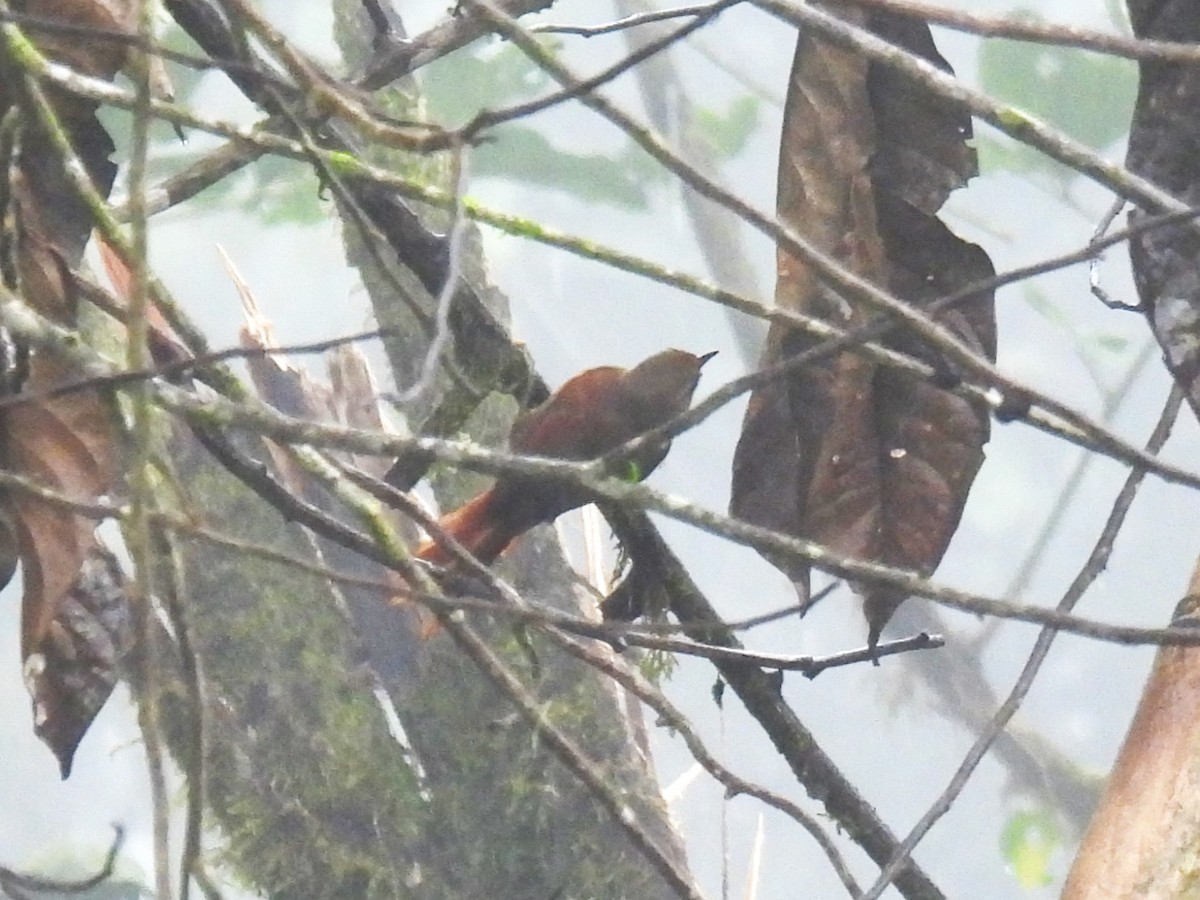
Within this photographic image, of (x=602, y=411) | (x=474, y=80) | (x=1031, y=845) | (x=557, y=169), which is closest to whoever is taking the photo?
(x=602, y=411)

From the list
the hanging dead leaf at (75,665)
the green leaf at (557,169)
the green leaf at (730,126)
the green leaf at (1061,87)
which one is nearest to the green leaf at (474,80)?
the green leaf at (557,169)

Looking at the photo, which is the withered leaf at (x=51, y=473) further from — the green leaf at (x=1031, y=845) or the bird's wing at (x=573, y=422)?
the green leaf at (x=1031, y=845)

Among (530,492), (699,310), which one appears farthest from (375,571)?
(699,310)

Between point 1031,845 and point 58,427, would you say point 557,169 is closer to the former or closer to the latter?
point 1031,845

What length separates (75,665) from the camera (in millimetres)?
664

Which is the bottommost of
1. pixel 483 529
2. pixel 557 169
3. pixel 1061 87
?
pixel 483 529

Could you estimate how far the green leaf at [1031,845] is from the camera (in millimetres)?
2666

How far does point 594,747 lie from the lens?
4.68 feet

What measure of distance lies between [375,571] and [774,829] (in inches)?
158

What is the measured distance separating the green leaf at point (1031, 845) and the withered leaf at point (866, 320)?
2.03m

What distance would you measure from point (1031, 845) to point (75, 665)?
252 centimetres

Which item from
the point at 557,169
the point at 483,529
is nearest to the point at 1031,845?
the point at 557,169

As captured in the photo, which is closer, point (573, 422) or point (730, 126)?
point (573, 422)

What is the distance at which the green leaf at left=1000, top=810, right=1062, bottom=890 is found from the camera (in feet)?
8.75
